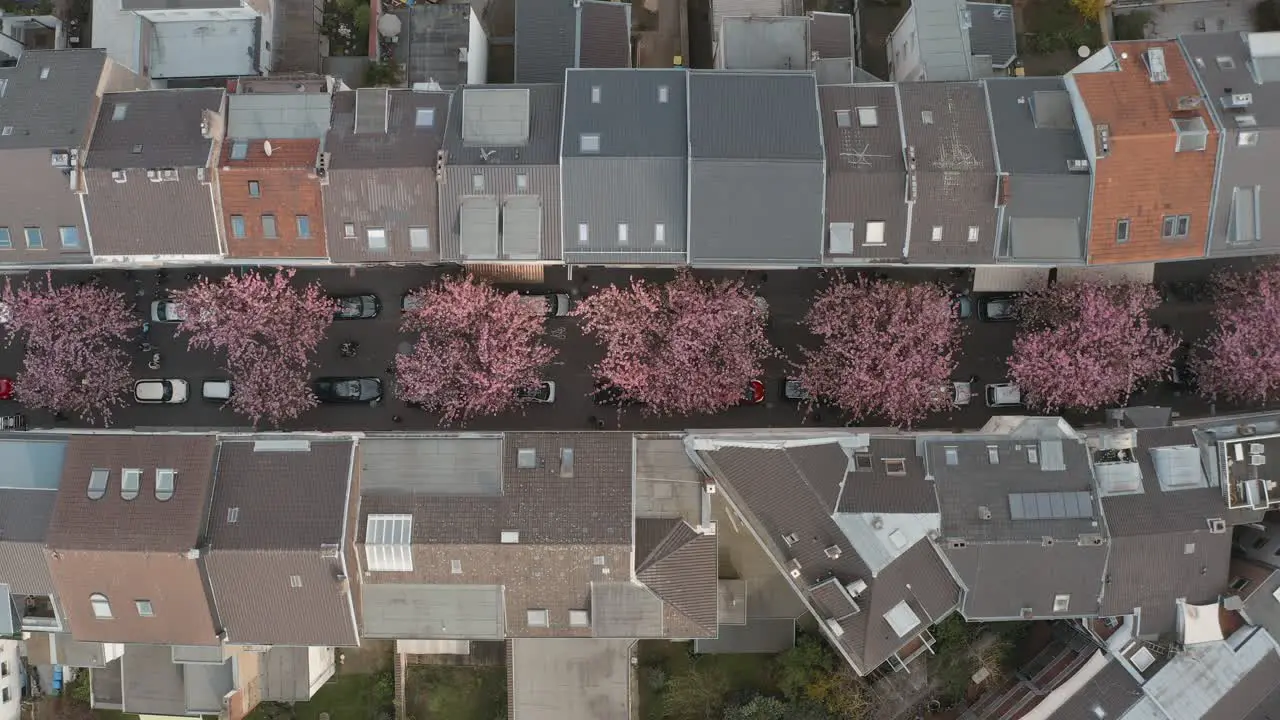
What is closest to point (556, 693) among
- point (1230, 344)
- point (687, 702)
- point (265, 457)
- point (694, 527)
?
point (687, 702)

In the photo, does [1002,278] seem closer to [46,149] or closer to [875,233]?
[875,233]

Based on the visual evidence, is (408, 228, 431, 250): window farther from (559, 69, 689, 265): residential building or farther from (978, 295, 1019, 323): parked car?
(978, 295, 1019, 323): parked car

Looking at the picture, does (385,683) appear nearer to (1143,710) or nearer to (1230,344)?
(1143,710)

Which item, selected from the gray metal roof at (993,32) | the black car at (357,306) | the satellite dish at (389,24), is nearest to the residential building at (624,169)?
the satellite dish at (389,24)

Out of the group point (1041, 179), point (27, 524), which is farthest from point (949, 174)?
point (27, 524)

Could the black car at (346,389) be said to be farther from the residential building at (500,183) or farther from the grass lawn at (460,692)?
the grass lawn at (460,692)
